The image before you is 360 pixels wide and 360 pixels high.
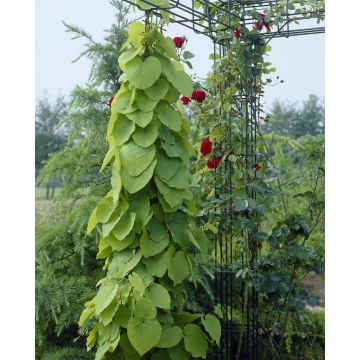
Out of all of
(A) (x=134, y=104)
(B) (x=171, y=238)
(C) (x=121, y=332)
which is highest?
(A) (x=134, y=104)

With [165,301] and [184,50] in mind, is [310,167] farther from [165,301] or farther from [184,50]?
[165,301]

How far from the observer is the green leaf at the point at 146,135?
73.9 inches

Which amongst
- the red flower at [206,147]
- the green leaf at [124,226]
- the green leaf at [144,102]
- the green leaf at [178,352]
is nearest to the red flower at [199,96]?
the red flower at [206,147]

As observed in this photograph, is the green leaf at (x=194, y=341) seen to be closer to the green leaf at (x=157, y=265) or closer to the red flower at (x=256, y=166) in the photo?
the green leaf at (x=157, y=265)

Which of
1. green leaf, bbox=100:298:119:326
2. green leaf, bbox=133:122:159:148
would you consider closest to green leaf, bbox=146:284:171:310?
green leaf, bbox=100:298:119:326

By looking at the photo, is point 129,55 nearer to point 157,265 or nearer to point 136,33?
point 136,33

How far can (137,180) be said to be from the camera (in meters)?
1.87

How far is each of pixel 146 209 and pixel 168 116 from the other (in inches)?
12.2

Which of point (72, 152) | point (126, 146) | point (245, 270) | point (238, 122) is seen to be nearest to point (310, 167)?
point (238, 122)

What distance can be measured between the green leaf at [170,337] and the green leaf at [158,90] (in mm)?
739

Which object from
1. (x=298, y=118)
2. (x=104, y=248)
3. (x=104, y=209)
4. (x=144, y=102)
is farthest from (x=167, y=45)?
(x=298, y=118)

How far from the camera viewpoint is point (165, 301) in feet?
6.01

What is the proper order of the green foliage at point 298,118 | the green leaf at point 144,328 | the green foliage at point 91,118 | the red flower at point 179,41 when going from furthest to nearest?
the green foliage at point 298,118
the green foliage at point 91,118
the red flower at point 179,41
the green leaf at point 144,328

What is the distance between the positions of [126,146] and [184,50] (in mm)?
957
